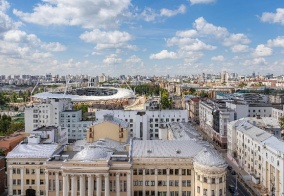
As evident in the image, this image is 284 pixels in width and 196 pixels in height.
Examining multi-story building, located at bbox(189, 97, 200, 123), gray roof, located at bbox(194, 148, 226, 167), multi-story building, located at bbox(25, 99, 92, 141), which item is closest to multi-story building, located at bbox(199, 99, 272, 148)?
multi-story building, located at bbox(189, 97, 200, 123)

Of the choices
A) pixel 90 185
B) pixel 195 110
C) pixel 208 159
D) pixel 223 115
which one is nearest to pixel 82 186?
pixel 90 185

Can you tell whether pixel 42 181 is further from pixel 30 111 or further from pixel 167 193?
pixel 30 111

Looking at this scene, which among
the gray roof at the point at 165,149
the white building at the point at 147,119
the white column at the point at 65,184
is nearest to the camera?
the white column at the point at 65,184

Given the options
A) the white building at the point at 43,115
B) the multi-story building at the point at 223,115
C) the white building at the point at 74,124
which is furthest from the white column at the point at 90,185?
the multi-story building at the point at 223,115

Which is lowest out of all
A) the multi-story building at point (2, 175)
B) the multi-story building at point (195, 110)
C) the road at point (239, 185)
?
the road at point (239, 185)

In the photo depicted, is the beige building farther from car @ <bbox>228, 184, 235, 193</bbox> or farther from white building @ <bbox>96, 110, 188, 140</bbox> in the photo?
white building @ <bbox>96, 110, 188, 140</bbox>

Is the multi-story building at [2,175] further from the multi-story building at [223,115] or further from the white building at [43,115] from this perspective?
the multi-story building at [223,115]
